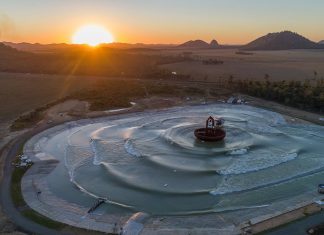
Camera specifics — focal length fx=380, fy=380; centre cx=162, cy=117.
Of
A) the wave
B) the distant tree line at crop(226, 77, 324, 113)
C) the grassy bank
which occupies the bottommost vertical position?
the grassy bank

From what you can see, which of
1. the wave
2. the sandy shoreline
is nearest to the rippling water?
the wave

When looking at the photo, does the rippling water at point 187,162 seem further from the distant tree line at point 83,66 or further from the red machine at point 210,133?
the distant tree line at point 83,66

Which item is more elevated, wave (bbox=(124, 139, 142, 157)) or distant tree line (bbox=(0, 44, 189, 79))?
distant tree line (bbox=(0, 44, 189, 79))

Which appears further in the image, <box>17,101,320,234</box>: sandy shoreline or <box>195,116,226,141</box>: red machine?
<box>195,116,226,141</box>: red machine

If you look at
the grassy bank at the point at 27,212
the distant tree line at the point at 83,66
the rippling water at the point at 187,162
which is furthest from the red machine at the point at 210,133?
the distant tree line at the point at 83,66

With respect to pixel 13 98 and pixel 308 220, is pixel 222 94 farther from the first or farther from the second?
pixel 308 220

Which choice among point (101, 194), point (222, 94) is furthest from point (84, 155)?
point (222, 94)

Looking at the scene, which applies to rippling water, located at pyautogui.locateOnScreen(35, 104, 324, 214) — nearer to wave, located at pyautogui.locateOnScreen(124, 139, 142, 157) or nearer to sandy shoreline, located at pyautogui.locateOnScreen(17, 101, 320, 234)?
wave, located at pyautogui.locateOnScreen(124, 139, 142, 157)

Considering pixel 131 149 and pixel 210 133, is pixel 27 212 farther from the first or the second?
pixel 210 133

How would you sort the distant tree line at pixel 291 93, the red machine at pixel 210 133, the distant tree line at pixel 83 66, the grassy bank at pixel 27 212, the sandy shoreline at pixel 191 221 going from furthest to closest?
the distant tree line at pixel 83 66 < the distant tree line at pixel 291 93 < the red machine at pixel 210 133 < the grassy bank at pixel 27 212 < the sandy shoreline at pixel 191 221
